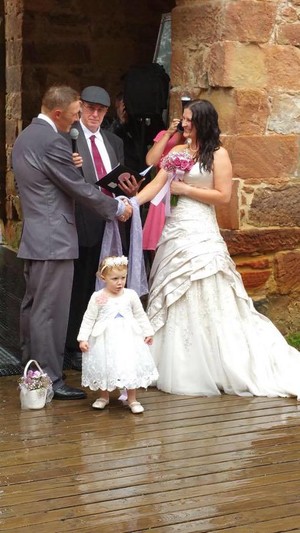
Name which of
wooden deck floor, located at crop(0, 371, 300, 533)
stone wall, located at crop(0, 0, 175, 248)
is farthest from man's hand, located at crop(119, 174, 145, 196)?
stone wall, located at crop(0, 0, 175, 248)

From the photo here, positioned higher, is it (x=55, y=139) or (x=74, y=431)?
(x=55, y=139)

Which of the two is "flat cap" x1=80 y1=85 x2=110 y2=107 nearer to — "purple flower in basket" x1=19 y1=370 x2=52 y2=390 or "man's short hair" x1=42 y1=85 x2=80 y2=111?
"man's short hair" x1=42 y1=85 x2=80 y2=111

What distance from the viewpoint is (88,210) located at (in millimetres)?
6723

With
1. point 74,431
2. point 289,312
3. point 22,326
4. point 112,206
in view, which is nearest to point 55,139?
point 112,206

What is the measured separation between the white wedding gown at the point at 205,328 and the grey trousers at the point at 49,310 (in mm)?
615

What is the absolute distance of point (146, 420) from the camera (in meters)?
5.71

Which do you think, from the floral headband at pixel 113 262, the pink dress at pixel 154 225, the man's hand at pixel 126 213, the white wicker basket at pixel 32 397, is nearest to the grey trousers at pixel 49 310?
the white wicker basket at pixel 32 397

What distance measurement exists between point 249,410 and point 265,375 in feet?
1.50

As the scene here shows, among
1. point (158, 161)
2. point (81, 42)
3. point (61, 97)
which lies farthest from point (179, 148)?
point (81, 42)

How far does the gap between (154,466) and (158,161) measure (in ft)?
8.12

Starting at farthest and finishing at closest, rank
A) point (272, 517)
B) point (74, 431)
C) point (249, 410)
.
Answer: point (249, 410) → point (74, 431) → point (272, 517)

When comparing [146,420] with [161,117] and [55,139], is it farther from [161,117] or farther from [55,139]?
[161,117]

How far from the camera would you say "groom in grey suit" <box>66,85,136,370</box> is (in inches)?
259

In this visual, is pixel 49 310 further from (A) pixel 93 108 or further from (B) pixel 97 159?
(A) pixel 93 108
